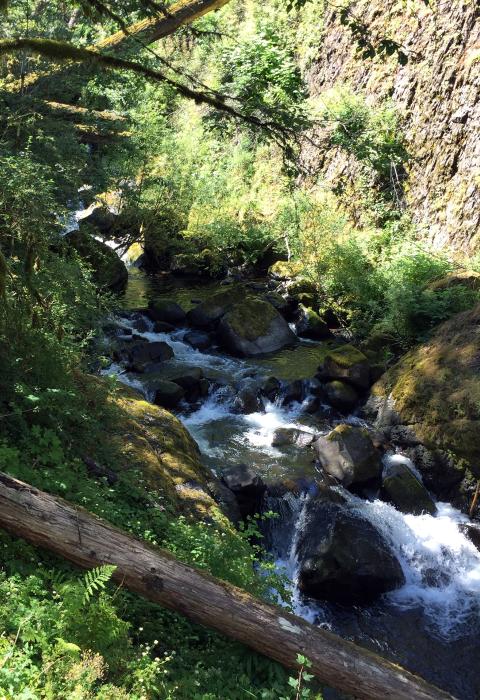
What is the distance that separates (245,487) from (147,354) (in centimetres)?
514

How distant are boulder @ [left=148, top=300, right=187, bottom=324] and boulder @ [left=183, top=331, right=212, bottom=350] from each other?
0.95 metres

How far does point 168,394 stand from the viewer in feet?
34.3

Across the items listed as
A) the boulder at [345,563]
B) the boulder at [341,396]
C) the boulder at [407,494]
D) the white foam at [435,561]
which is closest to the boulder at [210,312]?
the boulder at [341,396]

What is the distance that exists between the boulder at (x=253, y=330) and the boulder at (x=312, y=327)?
0.43 meters

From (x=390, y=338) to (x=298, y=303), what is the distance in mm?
3608

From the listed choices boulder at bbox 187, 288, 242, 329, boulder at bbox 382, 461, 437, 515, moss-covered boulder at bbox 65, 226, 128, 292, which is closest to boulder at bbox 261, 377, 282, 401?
boulder at bbox 382, 461, 437, 515

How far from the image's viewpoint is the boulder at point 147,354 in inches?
463

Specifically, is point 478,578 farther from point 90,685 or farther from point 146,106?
point 146,106

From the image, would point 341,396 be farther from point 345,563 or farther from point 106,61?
point 106,61

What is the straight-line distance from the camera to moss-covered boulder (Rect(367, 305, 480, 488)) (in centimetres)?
894

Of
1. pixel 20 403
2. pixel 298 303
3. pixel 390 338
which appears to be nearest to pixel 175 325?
pixel 298 303

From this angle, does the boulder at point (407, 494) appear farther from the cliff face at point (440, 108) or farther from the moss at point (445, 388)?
the cliff face at point (440, 108)

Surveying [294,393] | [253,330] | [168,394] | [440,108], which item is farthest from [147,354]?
[440,108]

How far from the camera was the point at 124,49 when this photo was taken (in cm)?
845
